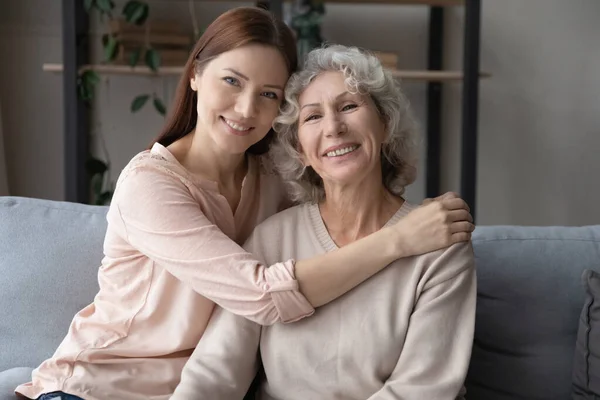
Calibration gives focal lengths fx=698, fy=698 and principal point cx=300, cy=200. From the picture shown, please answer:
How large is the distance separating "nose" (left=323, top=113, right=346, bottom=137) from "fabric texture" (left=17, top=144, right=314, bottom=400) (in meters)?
0.30

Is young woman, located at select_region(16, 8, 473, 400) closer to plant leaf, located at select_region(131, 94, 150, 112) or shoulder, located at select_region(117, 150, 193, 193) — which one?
shoulder, located at select_region(117, 150, 193, 193)

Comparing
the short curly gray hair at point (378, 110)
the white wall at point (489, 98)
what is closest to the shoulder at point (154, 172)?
the short curly gray hair at point (378, 110)

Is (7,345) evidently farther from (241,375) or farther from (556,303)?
(556,303)

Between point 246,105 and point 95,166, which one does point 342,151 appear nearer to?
point 246,105

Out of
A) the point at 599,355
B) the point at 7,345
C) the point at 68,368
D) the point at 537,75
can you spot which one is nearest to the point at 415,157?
the point at 599,355

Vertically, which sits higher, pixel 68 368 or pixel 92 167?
pixel 92 167

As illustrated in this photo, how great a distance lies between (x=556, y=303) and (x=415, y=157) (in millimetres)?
495

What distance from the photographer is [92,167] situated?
3.14 meters

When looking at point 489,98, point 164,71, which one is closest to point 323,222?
point 164,71

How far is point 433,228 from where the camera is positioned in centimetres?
145

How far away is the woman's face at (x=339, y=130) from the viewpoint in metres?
1.53

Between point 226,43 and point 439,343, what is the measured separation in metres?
0.81

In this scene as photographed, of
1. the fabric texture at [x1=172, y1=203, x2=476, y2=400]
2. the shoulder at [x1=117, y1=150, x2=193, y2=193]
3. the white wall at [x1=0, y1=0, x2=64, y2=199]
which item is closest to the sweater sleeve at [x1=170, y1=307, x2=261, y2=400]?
the fabric texture at [x1=172, y1=203, x2=476, y2=400]

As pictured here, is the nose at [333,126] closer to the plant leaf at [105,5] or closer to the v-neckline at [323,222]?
the v-neckline at [323,222]
